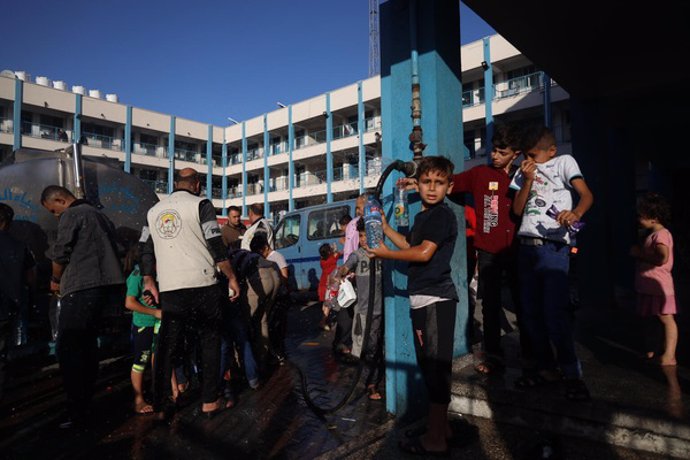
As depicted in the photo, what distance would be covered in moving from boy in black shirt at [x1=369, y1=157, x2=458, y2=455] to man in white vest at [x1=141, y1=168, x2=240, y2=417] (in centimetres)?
180

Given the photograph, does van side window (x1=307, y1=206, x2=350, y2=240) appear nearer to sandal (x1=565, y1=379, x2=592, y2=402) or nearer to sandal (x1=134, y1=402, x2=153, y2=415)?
sandal (x1=134, y1=402, x2=153, y2=415)

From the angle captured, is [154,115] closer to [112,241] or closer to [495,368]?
[112,241]

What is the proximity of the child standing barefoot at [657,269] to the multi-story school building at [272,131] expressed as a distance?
19.5 m

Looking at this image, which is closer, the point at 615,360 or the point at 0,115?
the point at 615,360

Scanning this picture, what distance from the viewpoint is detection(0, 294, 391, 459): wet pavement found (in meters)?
3.21

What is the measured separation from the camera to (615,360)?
376cm

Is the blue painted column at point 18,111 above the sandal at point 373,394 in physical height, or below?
above

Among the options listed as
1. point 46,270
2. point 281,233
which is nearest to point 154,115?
point 281,233

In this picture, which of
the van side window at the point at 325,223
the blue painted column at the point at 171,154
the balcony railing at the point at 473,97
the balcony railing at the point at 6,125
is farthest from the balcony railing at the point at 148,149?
the van side window at the point at 325,223

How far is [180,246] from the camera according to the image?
3.74 meters

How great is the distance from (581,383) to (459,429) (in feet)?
2.76

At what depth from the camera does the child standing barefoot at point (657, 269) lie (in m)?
3.63

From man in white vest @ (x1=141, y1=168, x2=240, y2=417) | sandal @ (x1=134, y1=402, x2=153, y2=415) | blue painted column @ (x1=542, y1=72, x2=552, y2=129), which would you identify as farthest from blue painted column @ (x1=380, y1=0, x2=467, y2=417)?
blue painted column @ (x1=542, y1=72, x2=552, y2=129)

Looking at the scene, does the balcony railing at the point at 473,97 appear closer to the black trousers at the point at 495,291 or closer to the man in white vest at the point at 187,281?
the black trousers at the point at 495,291
